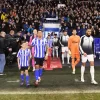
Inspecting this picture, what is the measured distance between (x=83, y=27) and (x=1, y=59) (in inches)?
353

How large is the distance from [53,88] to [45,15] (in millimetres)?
17038

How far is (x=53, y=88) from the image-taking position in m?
10.1

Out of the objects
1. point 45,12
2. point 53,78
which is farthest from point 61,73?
point 45,12

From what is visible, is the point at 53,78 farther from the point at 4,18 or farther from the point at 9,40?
the point at 4,18

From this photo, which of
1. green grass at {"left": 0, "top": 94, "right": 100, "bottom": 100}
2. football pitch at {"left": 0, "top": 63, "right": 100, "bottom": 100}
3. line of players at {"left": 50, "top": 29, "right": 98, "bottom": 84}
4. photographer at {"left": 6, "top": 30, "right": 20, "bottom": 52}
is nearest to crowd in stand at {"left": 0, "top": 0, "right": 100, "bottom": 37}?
photographer at {"left": 6, "top": 30, "right": 20, "bottom": 52}

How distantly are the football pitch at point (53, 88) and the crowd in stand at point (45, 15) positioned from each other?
7.11 metres

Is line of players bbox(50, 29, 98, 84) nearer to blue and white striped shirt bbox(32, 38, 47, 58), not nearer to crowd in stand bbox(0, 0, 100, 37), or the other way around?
blue and white striped shirt bbox(32, 38, 47, 58)

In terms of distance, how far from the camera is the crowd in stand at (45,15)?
21.0 meters

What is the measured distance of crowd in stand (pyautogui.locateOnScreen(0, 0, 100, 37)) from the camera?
69.0 ft

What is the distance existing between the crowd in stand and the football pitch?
280 inches

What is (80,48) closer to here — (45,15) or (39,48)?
(39,48)

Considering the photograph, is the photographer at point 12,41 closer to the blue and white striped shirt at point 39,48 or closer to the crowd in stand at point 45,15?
the crowd in stand at point 45,15

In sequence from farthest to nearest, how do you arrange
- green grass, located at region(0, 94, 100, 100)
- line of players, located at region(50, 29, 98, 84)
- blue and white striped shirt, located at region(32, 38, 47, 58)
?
line of players, located at region(50, 29, 98, 84), blue and white striped shirt, located at region(32, 38, 47, 58), green grass, located at region(0, 94, 100, 100)

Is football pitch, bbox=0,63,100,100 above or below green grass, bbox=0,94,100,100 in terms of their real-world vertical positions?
above
